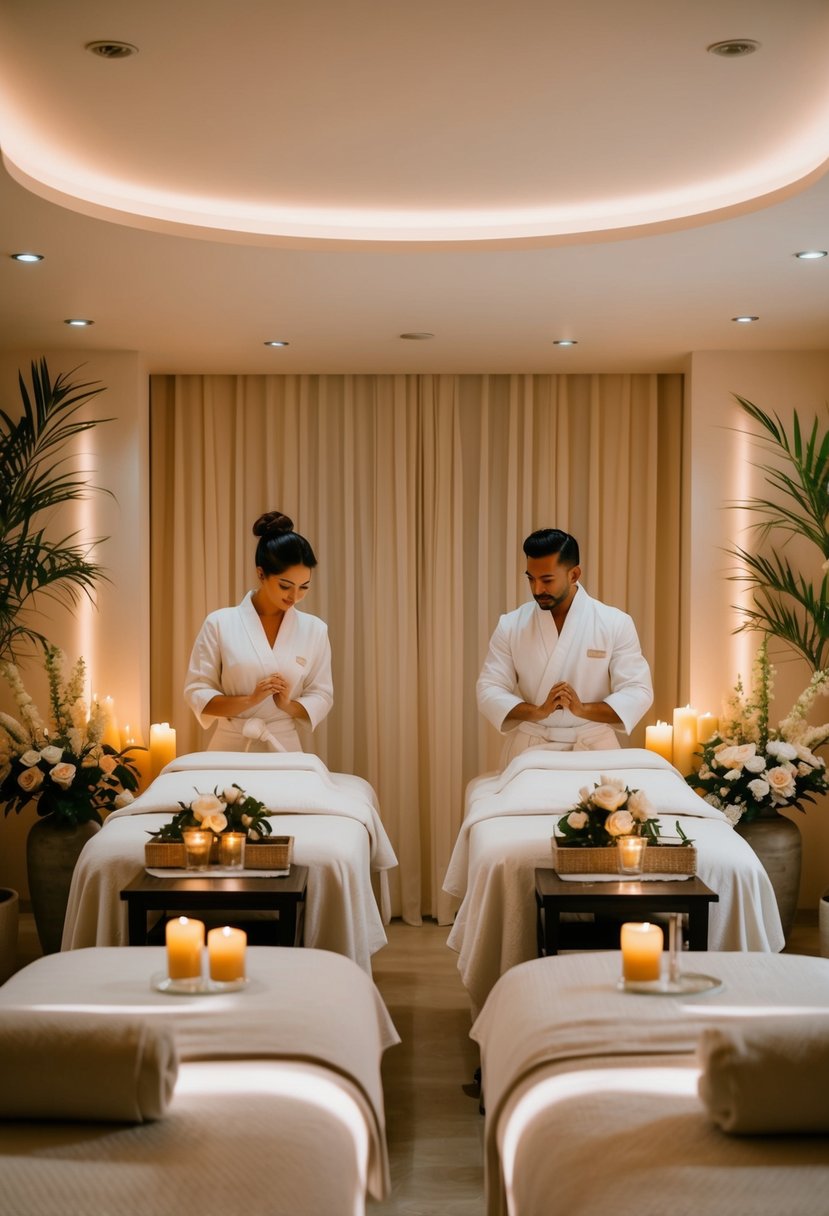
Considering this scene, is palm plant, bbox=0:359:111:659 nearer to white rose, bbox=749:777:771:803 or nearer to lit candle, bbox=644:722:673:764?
lit candle, bbox=644:722:673:764

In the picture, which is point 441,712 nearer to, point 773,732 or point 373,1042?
point 773,732

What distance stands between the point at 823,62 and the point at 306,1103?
7.49ft

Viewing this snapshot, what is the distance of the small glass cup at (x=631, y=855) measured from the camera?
133 inches

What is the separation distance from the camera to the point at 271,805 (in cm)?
396

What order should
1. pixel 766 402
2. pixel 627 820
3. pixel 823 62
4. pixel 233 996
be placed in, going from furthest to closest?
pixel 766 402
pixel 627 820
pixel 823 62
pixel 233 996

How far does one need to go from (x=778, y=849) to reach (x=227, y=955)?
2882mm

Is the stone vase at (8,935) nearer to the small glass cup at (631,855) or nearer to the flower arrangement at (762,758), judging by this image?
the small glass cup at (631,855)

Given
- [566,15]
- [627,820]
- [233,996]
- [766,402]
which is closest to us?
[233,996]

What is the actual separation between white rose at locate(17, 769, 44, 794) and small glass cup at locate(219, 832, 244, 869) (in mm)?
1362

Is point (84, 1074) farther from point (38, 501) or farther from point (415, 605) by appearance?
point (415, 605)

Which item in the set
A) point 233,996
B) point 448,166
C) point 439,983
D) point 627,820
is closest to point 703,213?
point 448,166

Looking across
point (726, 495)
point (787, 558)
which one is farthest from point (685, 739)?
point (726, 495)

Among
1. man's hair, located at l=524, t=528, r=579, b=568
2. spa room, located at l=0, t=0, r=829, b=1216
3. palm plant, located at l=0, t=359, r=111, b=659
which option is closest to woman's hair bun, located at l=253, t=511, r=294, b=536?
spa room, located at l=0, t=0, r=829, b=1216

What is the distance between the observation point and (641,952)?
2.40 metres
